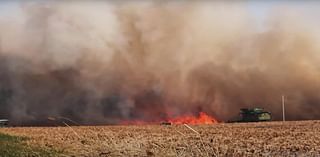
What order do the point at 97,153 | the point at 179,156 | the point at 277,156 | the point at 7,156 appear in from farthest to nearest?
the point at 277,156, the point at 7,156, the point at 97,153, the point at 179,156

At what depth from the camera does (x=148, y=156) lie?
A: 35.4 ft

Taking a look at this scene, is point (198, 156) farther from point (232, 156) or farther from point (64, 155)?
point (232, 156)

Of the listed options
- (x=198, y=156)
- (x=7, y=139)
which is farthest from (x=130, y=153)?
(x=7, y=139)

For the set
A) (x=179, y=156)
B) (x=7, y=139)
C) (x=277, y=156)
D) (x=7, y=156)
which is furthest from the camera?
(x=277, y=156)

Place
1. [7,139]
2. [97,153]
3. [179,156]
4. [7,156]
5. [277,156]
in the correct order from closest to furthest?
[179,156]
[97,153]
[7,156]
[7,139]
[277,156]

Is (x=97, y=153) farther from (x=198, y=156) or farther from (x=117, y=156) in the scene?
(x=198, y=156)

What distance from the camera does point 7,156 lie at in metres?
12.6

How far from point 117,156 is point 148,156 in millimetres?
620

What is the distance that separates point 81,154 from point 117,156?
1.81 metres

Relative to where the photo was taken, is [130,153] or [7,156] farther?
[7,156]

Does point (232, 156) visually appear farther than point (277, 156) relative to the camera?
No

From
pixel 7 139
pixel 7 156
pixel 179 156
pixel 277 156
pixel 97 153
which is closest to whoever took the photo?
pixel 179 156

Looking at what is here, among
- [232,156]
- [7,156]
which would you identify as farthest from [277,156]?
[7,156]

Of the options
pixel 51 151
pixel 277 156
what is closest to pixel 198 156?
pixel 51 151
